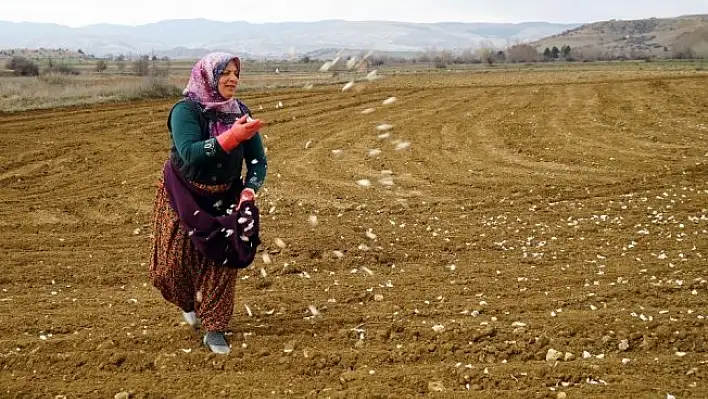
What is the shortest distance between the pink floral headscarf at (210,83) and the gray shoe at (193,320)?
4.36 ft

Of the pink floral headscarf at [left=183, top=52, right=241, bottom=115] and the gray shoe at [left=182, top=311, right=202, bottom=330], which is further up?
the pink floral headscarf at [left=183, top=52, right=241, bottom=115]

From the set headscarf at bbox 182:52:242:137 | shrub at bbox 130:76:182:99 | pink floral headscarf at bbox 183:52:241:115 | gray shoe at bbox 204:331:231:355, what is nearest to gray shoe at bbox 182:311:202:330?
gray shoe at bbox 204:331:231:355

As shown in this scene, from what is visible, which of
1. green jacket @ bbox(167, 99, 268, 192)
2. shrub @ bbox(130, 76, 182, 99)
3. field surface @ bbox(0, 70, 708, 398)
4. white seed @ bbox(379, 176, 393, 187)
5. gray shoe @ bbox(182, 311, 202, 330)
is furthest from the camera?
shrub @ bbox(130, 76, 182, 99)

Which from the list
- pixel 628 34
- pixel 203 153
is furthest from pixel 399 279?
pixel 628 34

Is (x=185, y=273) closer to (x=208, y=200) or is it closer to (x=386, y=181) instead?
(x=208, y=200)

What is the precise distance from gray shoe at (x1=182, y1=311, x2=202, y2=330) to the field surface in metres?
0.12

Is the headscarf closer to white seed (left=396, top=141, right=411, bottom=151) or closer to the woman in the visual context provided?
the woman

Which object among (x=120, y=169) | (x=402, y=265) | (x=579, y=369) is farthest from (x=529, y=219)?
(x=120, y=169)

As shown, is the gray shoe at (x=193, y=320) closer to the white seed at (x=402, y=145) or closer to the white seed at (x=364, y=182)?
the white seed at (x=364, y=182)

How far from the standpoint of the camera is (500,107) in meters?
15.5

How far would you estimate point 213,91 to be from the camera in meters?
3.18

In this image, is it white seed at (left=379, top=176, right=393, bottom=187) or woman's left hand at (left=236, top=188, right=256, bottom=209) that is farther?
white seed at (left=379, top=176, right=393, bottom=187)

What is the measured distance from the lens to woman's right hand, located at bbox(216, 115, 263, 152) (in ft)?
9.55

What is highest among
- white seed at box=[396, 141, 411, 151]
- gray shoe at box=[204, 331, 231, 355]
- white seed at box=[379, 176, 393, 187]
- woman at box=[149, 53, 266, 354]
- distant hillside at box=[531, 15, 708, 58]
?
distant hillside at box=[531, 15, 708, 58]
